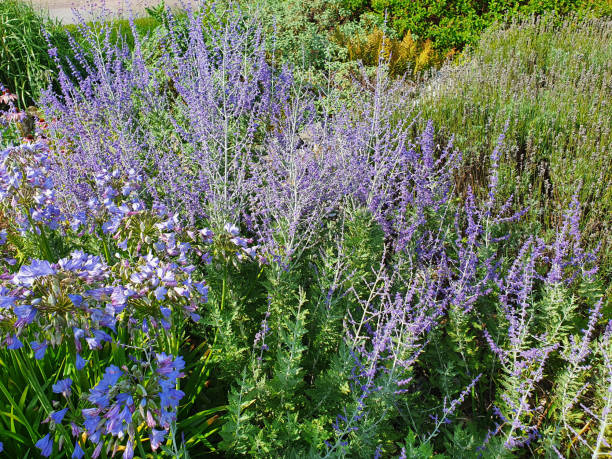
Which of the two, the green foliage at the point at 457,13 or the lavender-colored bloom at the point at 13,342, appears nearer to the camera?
the lavender-colored bloom at the point at 13,342

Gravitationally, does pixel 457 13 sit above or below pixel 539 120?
above

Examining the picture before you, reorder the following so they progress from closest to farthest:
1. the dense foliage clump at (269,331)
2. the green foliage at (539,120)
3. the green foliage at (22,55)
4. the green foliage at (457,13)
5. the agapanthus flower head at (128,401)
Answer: the agapanthus flower head at (128,401) → the dense foliage clump at (269,331) → the green foliage at (539,120) → the green foliage at (22,55) → the green foliage at (457,13)

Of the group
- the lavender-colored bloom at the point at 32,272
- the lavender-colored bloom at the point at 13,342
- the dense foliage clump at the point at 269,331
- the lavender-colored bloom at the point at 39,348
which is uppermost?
the lavender-colored bloom at the point at 32,272

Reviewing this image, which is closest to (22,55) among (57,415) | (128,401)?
(57,415)

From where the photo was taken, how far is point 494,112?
4.58m

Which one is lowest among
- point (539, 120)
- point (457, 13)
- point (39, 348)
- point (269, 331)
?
point (269, 331)

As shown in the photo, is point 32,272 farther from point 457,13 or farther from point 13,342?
point 457,13

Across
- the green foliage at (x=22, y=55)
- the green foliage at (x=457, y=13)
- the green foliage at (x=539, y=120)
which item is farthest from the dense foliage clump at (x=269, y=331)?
the green foliage at (x=457, y=13)

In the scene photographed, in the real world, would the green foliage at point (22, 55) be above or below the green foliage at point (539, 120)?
above

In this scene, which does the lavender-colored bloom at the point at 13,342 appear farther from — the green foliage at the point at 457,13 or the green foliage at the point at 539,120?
the green foliage at the point at 457,13

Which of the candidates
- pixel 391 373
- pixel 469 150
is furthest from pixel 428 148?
pixel 391 373

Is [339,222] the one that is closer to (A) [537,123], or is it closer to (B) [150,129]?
(B) [150,129]

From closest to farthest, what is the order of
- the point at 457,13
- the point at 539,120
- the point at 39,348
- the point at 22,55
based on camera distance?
the point at 39,348 < the point at 539,120 < the point at 22,55 < the point at 457,13

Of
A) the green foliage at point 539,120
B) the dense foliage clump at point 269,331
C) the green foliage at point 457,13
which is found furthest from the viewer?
the green foliage at point 457,13
